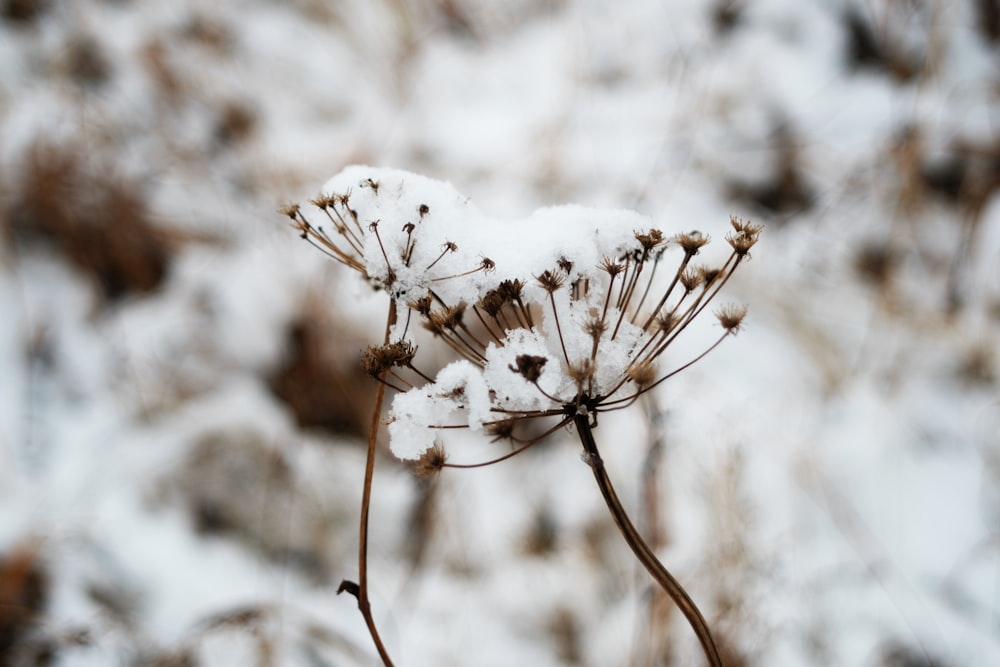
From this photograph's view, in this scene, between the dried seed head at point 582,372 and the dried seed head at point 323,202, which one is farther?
the dried seed head at point 323,202

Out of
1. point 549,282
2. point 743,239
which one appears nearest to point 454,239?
point 549,282

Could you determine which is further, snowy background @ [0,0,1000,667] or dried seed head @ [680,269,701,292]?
snowy background @ [0,0,1000,667]

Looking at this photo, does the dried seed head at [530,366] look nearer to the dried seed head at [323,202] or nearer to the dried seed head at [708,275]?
the dried seed head at [708,275]

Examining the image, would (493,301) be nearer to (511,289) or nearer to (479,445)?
(511,289)

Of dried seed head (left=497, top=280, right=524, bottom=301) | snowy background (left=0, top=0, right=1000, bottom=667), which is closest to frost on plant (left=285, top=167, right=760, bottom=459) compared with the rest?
dried seed head (left=497, top=280, right=524, bottom=301)

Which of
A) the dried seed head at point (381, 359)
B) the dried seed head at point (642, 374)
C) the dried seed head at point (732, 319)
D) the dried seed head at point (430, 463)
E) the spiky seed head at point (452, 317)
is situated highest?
the spiky seed head at point (452, 317)

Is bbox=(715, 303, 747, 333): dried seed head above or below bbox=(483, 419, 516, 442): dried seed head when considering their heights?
above

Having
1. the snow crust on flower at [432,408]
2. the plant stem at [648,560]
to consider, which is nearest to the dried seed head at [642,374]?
the plant stem at [648,560]

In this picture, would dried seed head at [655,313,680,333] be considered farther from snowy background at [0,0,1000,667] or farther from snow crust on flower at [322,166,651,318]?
snowy background at [0,0,1000,667]
